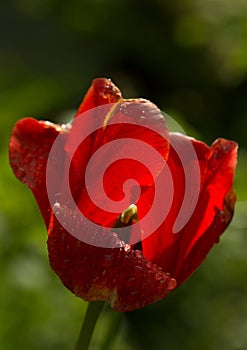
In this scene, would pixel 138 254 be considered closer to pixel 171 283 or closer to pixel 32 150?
pixel 171 283

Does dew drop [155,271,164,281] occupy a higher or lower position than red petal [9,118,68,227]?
lower

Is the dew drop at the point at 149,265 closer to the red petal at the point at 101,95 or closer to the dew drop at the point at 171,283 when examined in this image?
the dew drop at the point at 171,283

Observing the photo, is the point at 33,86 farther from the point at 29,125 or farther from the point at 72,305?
the point at 29,125

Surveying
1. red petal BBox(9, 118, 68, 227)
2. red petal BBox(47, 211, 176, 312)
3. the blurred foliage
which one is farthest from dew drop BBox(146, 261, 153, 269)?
the blurred foliage

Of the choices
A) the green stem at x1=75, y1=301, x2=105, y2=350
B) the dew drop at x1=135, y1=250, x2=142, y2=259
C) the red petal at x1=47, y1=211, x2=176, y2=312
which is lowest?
the green stem at x1=75, y1=301, x2=105, y2=350

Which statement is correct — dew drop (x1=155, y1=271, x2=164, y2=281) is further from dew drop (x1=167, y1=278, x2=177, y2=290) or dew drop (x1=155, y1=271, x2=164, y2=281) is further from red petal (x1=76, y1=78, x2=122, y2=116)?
red petal (x1=76, y1=78, x2=122, y2=116)

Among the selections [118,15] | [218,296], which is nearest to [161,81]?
[118,15]

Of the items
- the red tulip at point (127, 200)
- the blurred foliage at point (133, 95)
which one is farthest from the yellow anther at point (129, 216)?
the blurred foliage at point (133, 95)
